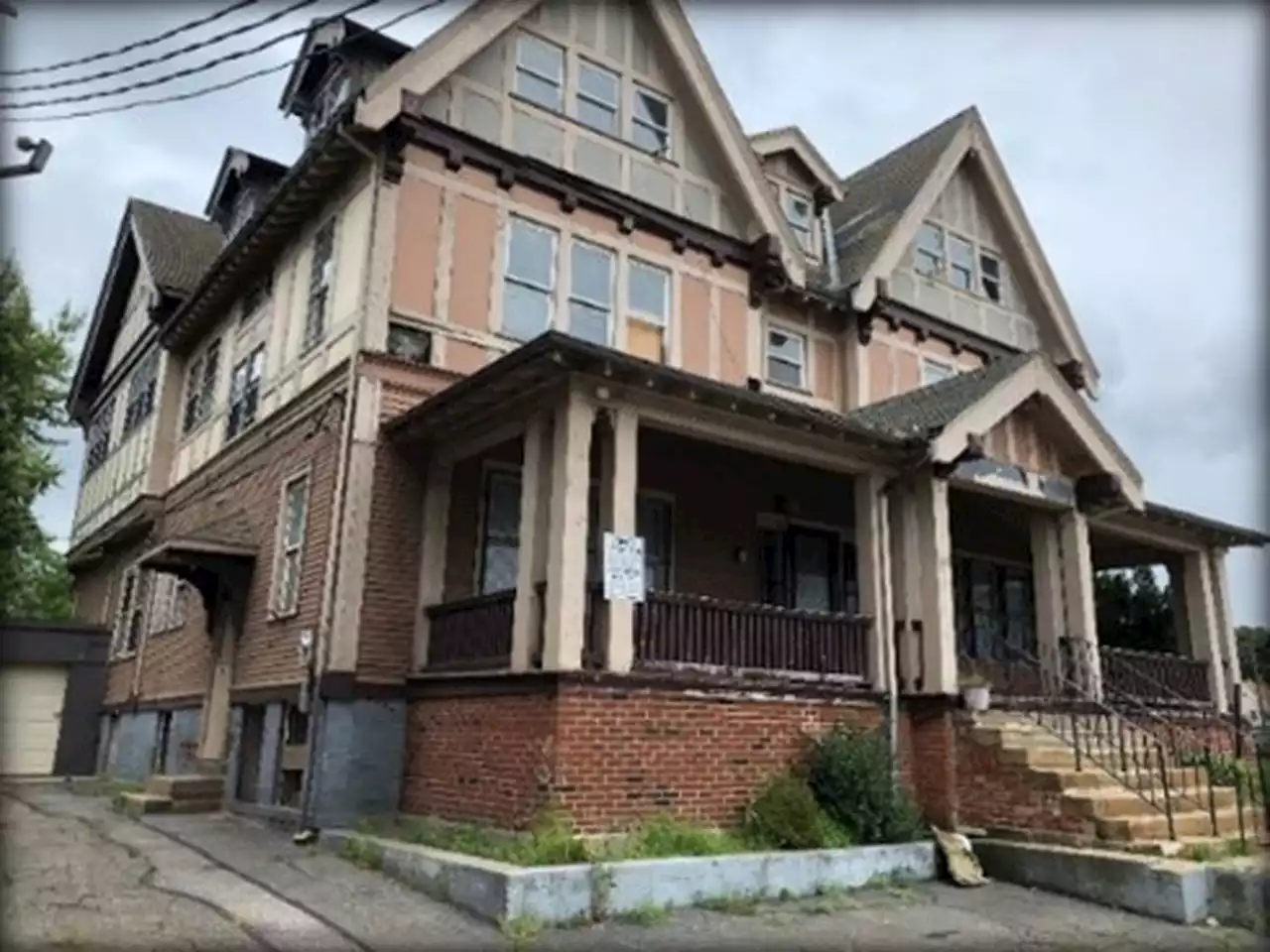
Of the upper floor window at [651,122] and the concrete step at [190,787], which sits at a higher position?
the upper floor window at [651,122]

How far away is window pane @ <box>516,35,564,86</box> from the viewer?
14.1m

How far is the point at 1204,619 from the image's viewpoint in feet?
52.9

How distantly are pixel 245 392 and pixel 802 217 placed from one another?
32.8 feet

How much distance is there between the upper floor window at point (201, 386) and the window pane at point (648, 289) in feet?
25.0

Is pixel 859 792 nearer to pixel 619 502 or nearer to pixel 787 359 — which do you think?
pixel 619 502

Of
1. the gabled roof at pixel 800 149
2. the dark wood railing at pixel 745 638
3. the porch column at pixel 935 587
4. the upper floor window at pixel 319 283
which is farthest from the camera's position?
the gabled roof at pixel 800 149

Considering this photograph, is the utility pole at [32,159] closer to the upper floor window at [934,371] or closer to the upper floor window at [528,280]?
the upper floor window at [528,280]

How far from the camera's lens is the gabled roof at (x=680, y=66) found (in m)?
12.7

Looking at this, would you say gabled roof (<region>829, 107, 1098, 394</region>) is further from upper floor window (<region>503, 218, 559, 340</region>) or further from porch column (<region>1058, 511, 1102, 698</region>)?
upper floor window (<region>503, 218, 559, 340</region>)

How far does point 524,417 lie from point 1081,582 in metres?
7.87

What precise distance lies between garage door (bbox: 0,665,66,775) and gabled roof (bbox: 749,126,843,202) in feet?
57.5

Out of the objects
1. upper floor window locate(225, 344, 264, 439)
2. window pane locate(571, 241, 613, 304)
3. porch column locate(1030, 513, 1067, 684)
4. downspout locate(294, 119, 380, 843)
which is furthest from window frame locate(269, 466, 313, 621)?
porch column locate(1030, 513, 1067, 684)

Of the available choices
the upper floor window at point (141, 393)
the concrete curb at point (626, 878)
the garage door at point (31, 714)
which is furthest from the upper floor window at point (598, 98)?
the garage door at point (31, 714)

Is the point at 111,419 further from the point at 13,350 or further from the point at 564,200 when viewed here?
the point at 564,200
